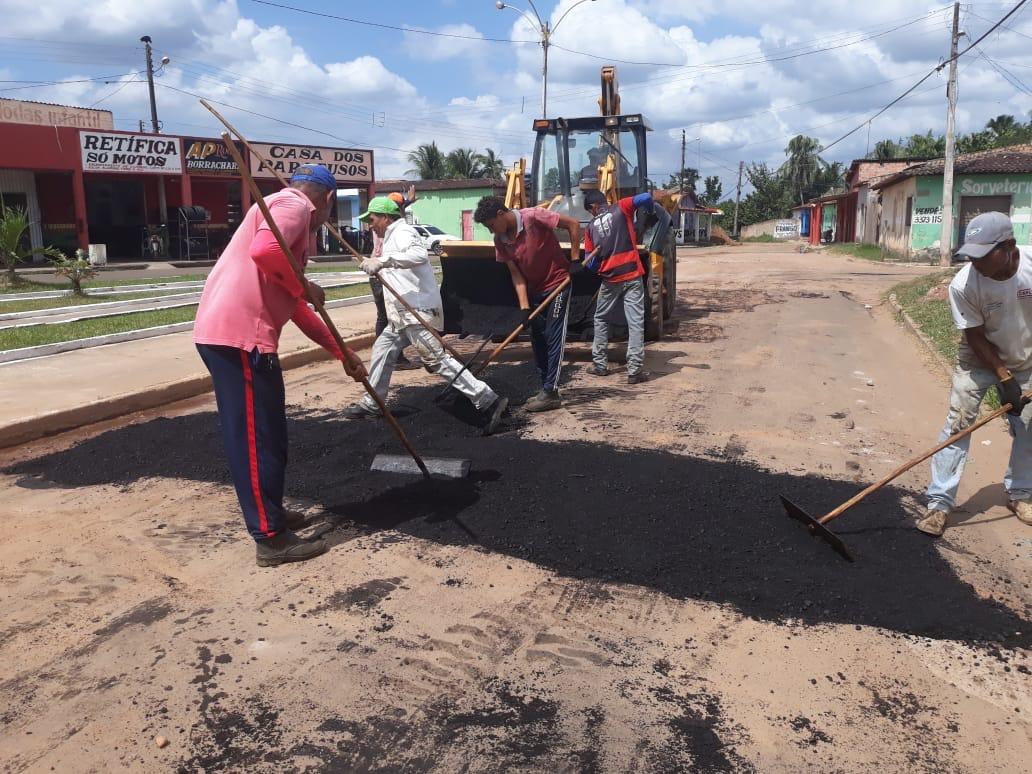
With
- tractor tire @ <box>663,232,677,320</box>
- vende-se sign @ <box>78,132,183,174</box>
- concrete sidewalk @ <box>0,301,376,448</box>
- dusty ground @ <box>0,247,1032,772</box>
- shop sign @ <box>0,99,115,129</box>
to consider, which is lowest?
dusty ground @ <box>0,247,1032,772</box>

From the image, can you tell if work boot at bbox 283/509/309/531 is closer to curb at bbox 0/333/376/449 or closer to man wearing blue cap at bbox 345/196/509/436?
man wearing blue cap at bbox 345/196/509/436

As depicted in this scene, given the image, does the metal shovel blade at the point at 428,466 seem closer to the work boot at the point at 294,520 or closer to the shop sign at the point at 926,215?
the work boot at the point at 294,520

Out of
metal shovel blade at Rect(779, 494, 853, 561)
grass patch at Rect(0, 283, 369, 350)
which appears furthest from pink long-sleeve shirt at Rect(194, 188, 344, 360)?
grass patch at Rect(0, 283, 369, 350)

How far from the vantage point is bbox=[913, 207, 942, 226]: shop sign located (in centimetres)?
2653

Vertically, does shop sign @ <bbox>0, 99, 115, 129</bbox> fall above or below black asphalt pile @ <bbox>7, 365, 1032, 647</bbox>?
above

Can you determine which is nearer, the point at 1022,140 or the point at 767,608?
the point at 767,608

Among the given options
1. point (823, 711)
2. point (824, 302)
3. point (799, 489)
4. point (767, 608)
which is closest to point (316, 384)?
point (799, 489)

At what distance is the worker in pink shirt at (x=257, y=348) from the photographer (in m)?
3.35

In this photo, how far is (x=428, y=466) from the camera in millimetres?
4605

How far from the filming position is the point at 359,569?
138 inches

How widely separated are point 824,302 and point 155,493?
11.8 m

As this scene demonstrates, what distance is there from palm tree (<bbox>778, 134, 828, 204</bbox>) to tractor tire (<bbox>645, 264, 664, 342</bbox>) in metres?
63.1

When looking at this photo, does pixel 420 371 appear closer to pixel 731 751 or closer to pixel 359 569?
pixel 359 569

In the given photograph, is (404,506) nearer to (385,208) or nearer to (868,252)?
(385,208)
